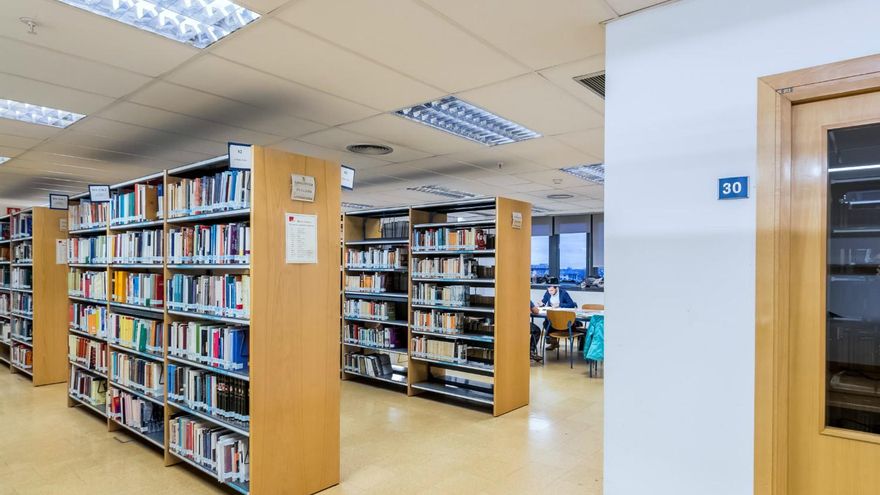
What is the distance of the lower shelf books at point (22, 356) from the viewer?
6.55 m

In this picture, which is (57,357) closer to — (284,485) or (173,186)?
(173,186)

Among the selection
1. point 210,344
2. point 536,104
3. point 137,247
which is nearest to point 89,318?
point 137,247

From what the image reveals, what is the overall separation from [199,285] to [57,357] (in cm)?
459

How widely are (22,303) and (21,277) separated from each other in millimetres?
364

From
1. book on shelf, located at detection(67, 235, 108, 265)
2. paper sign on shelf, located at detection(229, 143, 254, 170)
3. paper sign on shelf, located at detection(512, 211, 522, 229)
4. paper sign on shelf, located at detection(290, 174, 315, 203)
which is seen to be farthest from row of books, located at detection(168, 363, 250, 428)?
paper sign on shelf, located at detection(512, 211, 522, 229)

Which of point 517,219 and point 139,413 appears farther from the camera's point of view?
point 517,219

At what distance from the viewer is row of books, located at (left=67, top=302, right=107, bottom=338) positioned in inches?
183

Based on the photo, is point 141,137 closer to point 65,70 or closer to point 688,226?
point 65,70

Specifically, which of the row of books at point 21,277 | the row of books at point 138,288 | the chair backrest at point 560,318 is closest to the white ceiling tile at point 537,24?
the row of books at point 138,288

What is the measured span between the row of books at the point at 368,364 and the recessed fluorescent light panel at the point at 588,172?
348cm

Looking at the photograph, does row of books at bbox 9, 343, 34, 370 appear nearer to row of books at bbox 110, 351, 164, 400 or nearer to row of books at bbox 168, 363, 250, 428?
row of books at bbox 110, 351, 164, 400

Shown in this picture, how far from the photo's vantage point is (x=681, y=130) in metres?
2.30

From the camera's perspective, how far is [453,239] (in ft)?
18.1

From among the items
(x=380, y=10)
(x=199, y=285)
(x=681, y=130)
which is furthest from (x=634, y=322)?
(x=199, y=285)
